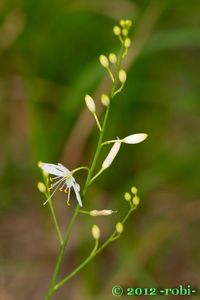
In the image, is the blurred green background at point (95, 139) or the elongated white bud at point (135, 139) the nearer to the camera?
the elongated white bud at point (135, 139)

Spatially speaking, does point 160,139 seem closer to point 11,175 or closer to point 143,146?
point 143,146

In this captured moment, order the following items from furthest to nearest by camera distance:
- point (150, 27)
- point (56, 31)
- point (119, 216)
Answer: point (56, 31) → point (150, 27) → point (119, 216)

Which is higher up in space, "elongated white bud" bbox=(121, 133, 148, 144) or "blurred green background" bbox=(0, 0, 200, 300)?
Answer: "elongated white bud" bbox=(121, 133, 148, 144)

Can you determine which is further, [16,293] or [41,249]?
[41,249]

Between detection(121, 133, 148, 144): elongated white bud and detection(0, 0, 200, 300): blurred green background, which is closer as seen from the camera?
detection(121, 133, 148, 144): elongated white bud

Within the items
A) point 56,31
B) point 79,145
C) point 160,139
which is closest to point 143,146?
point 160,139

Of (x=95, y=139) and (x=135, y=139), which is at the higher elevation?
(x=135, y=139)

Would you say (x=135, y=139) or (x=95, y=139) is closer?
(x=135, y=139)

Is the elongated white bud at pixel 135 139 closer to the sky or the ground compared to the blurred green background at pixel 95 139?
closer to the sky
